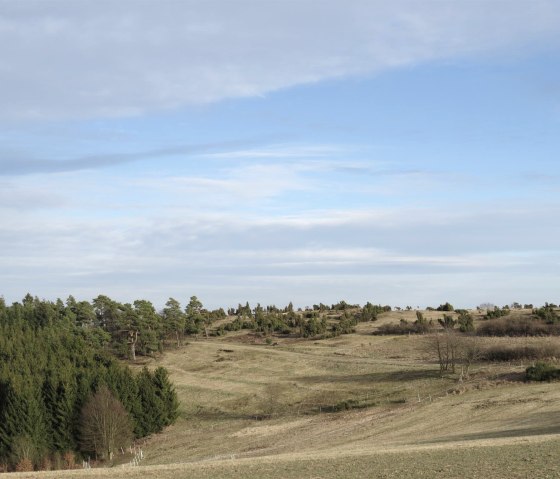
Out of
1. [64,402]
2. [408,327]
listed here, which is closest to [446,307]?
[408,327]

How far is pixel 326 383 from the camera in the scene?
8831 centimetres

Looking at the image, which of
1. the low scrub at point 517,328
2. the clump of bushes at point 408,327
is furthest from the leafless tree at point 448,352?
the clump of bushes at point 408,327

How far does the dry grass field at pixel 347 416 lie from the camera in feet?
110

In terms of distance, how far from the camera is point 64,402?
75.6 m

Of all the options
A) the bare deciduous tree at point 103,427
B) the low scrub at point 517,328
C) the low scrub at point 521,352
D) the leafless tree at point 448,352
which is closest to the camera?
the bare deciduous tree at point 103,427

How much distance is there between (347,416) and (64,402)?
95.1 ft

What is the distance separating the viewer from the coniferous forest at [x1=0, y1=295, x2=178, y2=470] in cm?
7181

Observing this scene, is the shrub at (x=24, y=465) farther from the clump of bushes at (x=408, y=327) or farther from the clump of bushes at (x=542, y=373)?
the clump of bushes at (x=408, y=327)

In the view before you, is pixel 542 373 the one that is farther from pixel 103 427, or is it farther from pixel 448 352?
pixel 103 427

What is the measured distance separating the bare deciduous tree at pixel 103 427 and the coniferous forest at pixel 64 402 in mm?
97

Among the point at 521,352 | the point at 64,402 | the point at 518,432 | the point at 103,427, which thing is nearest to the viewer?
the point at 518,432

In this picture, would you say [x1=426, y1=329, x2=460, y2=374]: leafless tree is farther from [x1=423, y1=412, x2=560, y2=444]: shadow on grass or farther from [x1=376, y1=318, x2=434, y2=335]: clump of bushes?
[x1=423, y1=412, x2=560, y2=444]: shadow on grass

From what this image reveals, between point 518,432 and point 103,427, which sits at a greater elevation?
point 518,432

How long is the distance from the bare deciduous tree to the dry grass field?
114 inches
